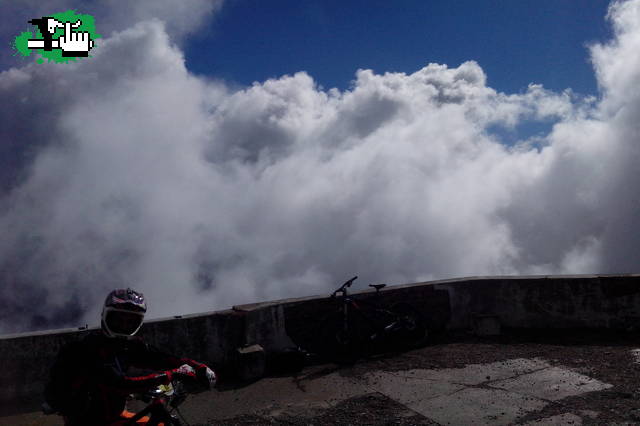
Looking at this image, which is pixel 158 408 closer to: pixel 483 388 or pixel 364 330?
pixel 483 388

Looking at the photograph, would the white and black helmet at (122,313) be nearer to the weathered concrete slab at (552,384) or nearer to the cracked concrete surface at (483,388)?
the cracked concrete surface at (483,388)

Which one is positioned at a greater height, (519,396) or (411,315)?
(411,315)

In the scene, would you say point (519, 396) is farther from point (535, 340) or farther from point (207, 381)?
point (207, 381)

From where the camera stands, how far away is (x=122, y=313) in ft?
11.6

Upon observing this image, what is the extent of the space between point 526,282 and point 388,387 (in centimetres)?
349

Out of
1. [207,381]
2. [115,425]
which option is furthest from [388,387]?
[115,425]

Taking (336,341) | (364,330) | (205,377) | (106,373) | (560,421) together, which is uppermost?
(106,373)

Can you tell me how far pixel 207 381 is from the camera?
3537 mm

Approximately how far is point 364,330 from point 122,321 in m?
5.26

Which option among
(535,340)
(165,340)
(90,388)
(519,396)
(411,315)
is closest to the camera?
(90,388)

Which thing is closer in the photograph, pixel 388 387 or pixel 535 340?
pixel 388 387

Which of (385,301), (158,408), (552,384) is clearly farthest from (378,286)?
(158,408)

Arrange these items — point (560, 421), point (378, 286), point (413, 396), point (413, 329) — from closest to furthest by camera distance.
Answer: point (560, 421), point (413, 396), point (413, 329), point (378, 286)

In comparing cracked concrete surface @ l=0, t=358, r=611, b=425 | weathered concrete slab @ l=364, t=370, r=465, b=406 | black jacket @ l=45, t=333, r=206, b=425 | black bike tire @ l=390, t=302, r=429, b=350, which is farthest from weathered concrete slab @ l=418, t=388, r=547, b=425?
black jacket @ l=45, t=333, r=206, b=425
